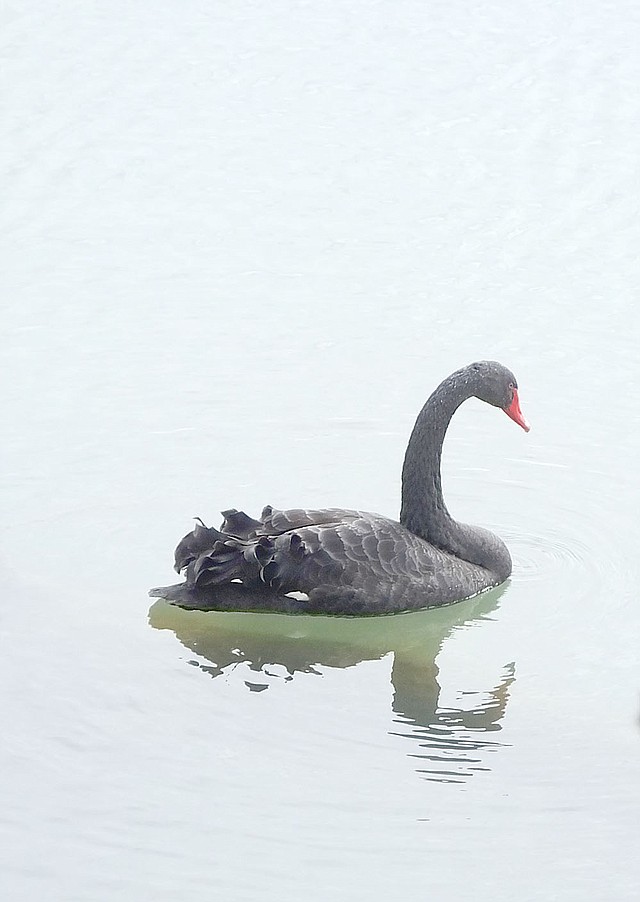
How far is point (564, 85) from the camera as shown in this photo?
41.0ft

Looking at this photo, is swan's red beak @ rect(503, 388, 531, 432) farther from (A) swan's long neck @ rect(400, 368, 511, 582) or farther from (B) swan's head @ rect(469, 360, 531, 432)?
(A) swan's long neck @ rect(400, 368, 511, 582)

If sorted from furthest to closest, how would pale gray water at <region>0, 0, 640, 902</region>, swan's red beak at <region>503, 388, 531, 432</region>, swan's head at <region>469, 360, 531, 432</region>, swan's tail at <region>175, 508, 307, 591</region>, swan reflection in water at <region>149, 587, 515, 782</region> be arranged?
swan's red beak at <region>503, 388, 531, 432</region>, swan's head at <region>469, 360, 531, 432</region>, swan's tail at <region>175, 508, 307, 591</region>, swan reflection in water at <region>149, 587, 515, 782</region>, pale gray water at <region>0, 0, 640, 902</region>

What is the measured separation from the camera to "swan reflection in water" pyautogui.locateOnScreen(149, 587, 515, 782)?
538 cm

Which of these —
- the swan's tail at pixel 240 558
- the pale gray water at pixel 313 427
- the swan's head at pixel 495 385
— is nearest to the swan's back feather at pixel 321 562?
the swan's tail at pixel 240 558

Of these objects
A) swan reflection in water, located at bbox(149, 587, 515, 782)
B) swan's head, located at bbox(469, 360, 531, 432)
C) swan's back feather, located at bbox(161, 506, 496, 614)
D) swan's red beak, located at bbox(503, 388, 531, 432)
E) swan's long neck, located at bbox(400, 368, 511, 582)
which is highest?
swan's head, located at bbox(469, 360, 531, 432)

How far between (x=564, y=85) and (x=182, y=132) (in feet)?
9.48

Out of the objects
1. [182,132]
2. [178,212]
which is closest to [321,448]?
[178,212]

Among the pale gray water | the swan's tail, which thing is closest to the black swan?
the swan's tail

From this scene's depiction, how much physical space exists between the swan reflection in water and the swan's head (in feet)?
2.38

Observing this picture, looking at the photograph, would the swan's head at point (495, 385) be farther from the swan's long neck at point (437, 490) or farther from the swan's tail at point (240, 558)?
the swan's tail at point (240, 558)

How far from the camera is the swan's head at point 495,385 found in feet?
21.6

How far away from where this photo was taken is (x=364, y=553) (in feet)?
20.4

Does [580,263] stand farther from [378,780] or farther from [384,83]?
[378,780]

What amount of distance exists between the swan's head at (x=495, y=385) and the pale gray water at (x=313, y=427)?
60 cm
